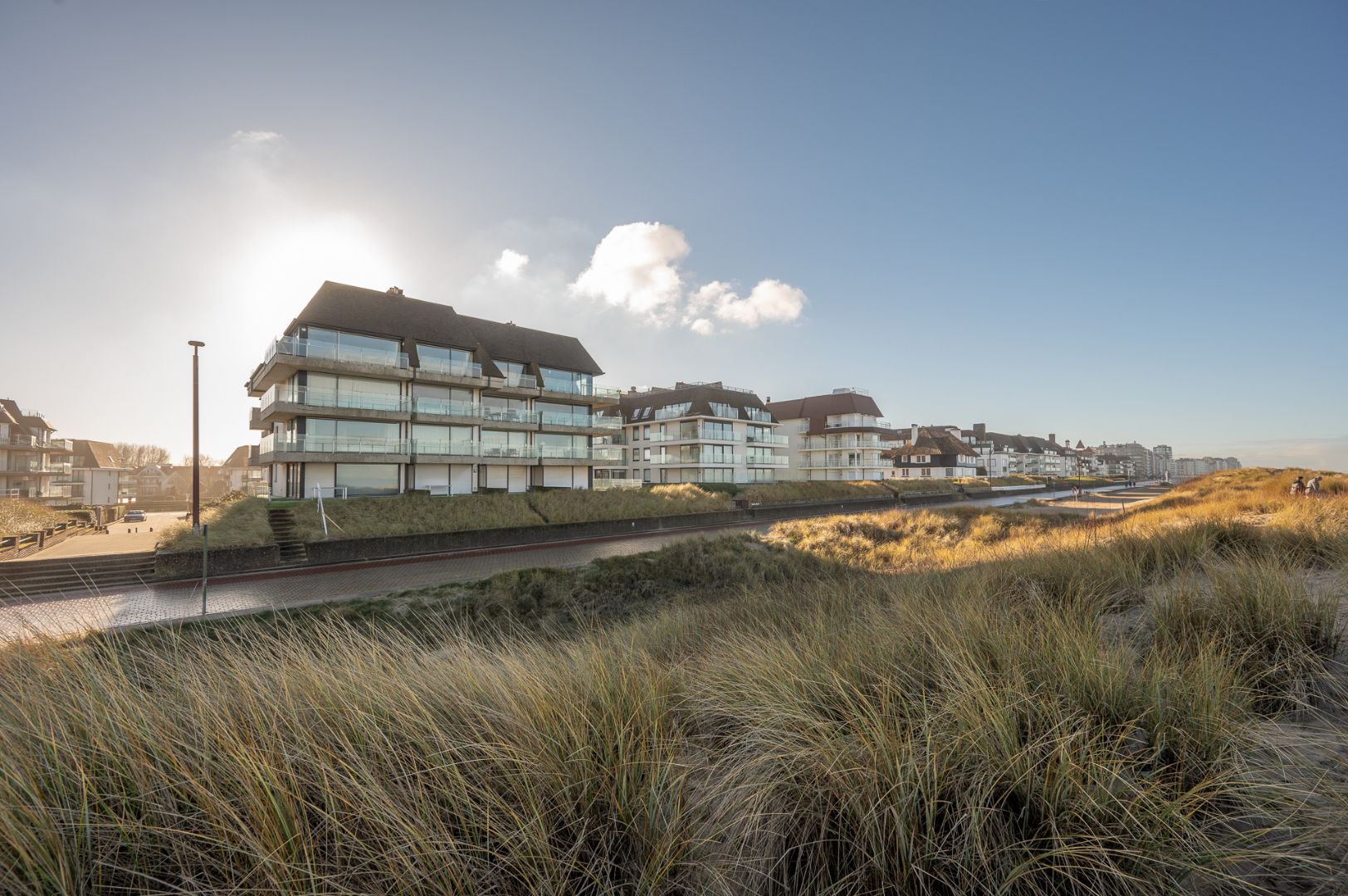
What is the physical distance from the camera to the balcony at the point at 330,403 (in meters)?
26.0

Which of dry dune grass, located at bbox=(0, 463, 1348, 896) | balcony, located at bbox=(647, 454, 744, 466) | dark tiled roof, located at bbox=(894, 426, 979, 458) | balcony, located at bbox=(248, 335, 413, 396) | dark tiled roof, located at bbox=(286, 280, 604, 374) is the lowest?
dry dune grass, located at bbox=(0, 463, 1348, 896)

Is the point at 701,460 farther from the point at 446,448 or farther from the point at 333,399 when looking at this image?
the point at 333,399

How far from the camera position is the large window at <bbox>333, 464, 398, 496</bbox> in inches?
1092

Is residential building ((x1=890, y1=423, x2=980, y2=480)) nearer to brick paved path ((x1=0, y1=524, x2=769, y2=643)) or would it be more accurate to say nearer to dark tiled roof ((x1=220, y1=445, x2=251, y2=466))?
brick paved path ((x1=0, y1=524, x2=769, y2=643))

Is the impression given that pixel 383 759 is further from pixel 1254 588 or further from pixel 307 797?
pixel 1254 588

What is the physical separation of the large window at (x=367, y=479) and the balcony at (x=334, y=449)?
0.99 meters

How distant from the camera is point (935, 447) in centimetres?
8362

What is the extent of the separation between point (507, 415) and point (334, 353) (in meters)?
9.97

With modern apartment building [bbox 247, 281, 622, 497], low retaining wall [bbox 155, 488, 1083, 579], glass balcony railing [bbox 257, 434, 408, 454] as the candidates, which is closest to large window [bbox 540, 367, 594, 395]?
modern apartment building [bbox 247, 281, 622, 497]

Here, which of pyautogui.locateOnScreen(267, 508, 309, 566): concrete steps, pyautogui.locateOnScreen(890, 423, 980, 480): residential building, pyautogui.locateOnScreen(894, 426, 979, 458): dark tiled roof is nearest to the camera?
pyautogui.locateOnScreen(267, 508, 309, 566): concrete steps

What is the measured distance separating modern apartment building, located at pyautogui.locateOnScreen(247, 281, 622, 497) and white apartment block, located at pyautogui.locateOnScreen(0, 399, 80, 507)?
3886 centimetres

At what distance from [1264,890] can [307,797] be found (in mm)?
3834

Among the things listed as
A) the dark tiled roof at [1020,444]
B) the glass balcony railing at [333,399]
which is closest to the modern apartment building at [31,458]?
the glass balcony railing at [333,399]

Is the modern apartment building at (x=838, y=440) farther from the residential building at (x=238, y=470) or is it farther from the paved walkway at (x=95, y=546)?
the residential building at (x=238, y=470)
